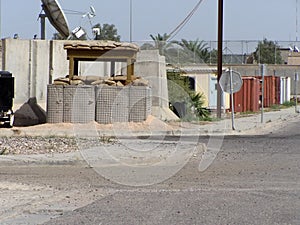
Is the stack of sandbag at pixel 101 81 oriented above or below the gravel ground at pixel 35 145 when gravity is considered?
above

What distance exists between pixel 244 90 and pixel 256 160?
2767 centimetres

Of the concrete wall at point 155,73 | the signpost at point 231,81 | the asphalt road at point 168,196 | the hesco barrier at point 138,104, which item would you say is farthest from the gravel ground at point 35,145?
the concrete wall at point 155,73

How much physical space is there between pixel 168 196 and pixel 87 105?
15361mm

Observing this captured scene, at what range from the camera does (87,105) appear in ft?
88.8

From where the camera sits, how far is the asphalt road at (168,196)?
1008 cm

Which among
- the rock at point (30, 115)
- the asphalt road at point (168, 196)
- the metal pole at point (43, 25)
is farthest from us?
the metal pole at point (43, 25)

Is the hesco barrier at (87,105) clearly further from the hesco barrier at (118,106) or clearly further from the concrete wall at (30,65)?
the concrete wall at (30,65)

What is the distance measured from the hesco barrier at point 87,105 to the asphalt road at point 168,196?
9.74 m

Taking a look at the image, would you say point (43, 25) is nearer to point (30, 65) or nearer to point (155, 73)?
point (30, 65)

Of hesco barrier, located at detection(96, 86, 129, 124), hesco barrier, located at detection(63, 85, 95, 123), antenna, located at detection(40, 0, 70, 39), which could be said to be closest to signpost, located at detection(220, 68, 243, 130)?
hesco barrier, located at detection(96, 86, 129, 124)

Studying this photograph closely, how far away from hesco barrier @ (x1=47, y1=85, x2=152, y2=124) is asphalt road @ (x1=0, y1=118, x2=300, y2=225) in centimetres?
974

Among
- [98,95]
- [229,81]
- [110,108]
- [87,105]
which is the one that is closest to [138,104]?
[110,108]

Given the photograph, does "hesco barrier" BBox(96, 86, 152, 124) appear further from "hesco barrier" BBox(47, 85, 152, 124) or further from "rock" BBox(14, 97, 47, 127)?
"rock" BBox(14, 97, 47, 127)

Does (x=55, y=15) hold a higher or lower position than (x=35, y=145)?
higher
